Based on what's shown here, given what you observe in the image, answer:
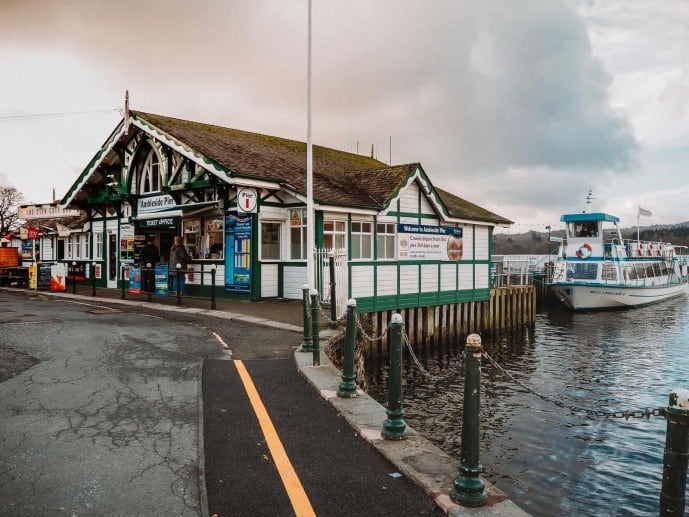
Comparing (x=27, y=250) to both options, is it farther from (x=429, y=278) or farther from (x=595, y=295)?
(x=595, y=295)

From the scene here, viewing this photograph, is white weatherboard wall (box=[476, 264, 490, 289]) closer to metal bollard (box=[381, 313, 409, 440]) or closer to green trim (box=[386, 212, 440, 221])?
green trim (box=[386, 212, 440, 221])

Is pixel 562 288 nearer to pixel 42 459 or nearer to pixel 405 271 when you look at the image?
pixel 405 271

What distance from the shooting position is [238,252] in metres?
18.1

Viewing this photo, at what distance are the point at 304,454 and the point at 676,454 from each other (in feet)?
9.70

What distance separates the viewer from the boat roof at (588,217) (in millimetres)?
34344

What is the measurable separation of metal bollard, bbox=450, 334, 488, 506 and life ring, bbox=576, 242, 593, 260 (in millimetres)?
34456

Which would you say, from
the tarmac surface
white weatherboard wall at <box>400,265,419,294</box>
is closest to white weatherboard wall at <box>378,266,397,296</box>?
white weatherboard wall at <box>400,265,419,294</box>

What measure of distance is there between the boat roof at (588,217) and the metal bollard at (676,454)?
1343 inches

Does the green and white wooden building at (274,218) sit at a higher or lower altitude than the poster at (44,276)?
higher

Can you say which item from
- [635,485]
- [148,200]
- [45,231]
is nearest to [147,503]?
[635,485]

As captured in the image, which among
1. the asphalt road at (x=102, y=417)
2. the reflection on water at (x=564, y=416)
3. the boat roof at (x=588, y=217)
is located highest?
the boat roof at (x=588, y=217)

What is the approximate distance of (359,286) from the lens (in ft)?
55.7

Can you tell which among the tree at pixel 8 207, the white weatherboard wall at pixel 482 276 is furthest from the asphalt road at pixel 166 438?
the tree at pixel 8 207

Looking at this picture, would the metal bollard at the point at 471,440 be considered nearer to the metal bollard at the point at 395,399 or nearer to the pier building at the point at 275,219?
the metal bollard at the point at 395,399
